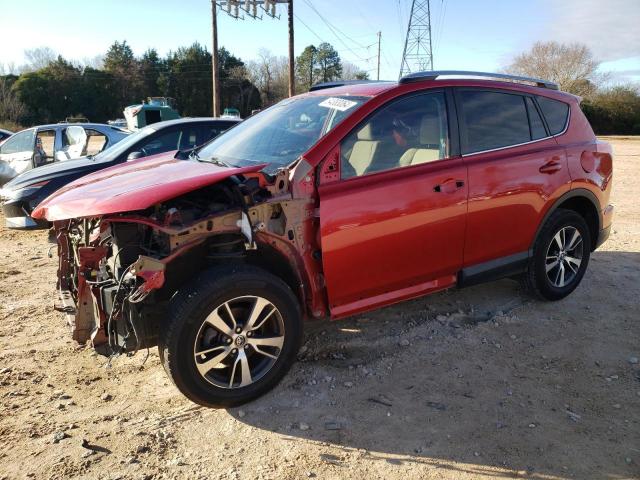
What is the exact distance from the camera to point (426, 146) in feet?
12.3

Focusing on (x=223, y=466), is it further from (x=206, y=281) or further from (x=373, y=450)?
(x=206, y=281)

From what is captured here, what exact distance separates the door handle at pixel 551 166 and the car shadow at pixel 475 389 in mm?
1231

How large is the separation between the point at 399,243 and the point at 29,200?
5286mm

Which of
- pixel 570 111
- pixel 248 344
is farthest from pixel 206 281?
pixel 570 111

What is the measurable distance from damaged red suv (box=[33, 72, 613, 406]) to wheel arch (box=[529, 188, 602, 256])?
44 mm

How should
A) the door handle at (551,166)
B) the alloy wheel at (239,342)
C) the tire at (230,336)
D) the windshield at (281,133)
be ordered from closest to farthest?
the tire at (230,336)
the alloy wheel at (239,342)
the windshield at (281,133)
the door handle at (551,166)

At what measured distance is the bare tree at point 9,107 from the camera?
4394 cm

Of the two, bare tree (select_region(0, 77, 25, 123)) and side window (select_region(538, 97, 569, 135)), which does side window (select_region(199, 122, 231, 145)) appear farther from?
bare tree (select_region(0, 77, 25, 123))

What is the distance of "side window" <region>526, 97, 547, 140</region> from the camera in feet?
A: 14.2

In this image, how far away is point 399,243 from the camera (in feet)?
11.6

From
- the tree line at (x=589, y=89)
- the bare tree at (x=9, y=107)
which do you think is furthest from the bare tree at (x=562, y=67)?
the bare tree at (x=9, y=107)

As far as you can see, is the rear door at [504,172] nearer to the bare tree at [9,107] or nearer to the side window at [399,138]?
the side window at [399,138]

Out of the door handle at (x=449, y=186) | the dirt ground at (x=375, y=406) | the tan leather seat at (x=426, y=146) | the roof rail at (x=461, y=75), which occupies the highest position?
the roof rail at (x=461, y=75)

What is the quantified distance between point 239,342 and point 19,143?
10207 mm
